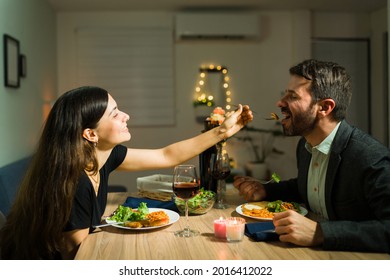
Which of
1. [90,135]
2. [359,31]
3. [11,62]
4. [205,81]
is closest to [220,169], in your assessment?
[90,135]

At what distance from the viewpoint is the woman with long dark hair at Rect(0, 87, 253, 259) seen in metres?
1.09

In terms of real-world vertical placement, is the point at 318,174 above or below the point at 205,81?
below

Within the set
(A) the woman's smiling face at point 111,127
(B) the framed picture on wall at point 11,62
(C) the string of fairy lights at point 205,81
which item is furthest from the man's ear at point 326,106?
(C) the string of fairy lights at point 205,81

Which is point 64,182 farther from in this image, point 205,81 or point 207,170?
point 205,81

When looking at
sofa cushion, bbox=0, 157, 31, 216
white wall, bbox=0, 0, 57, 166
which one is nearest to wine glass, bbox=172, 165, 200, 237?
sofa cushion, bbox=0, 157, 31, 216

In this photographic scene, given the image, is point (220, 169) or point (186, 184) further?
point (220, 169)

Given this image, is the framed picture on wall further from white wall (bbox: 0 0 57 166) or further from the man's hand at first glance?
the man's hand

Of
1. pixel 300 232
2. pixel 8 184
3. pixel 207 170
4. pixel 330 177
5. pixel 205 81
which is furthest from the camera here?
pixel 205 81

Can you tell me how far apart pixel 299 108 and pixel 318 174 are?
9.4 inches

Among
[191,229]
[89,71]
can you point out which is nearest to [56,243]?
[191,229]

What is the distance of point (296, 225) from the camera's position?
98 centimetres

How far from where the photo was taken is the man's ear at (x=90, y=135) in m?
1.20

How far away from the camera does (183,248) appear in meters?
0.99

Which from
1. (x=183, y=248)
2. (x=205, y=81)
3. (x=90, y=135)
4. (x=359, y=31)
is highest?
(x=359, y=31)
